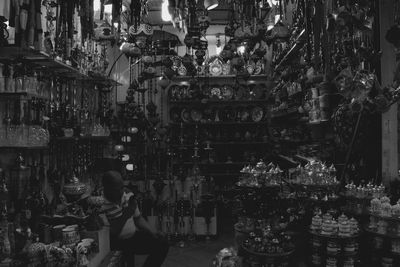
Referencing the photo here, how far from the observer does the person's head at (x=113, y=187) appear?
9.05 ft

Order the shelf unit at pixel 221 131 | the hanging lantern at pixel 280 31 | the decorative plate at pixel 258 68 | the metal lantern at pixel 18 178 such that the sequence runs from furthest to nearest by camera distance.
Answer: the decorative plate at pixel 258 68 < the shelf unit at pixel 221 131 < the hanging lantern at pixel 280 31 < the metal lantern at pixel 18 178

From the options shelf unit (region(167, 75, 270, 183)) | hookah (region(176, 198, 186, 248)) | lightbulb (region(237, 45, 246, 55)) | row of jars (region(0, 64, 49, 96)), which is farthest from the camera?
shelf unit (region(167, 75, 270, 183))

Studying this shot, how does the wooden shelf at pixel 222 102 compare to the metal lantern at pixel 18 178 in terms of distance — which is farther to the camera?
the wooden shelf at pixel 222 102

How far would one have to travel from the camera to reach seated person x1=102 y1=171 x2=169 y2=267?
279cm

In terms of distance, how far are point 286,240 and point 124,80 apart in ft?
17.4

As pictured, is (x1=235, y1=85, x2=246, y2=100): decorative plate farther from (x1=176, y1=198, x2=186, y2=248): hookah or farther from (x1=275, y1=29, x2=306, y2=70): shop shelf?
(x1=176, y1=198, x2=186, y2=248): hookah

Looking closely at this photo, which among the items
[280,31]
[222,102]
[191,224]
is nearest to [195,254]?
[191,224]

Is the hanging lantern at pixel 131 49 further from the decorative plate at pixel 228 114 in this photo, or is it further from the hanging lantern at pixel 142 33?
the decorative plate at pixel 228 114

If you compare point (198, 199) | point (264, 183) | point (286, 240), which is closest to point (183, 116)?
point (198, 199)

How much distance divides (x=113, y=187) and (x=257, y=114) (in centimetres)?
494

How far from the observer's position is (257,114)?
24.1 ft

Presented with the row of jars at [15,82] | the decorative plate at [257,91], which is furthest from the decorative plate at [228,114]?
the row of jars at [15,82]

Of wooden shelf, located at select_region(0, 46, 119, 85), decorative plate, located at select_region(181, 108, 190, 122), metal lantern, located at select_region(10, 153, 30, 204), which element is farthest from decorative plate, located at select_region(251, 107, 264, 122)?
metal lantern, located at select_region(10, 153, 30, 204)

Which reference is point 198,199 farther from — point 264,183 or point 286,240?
point 286,240
